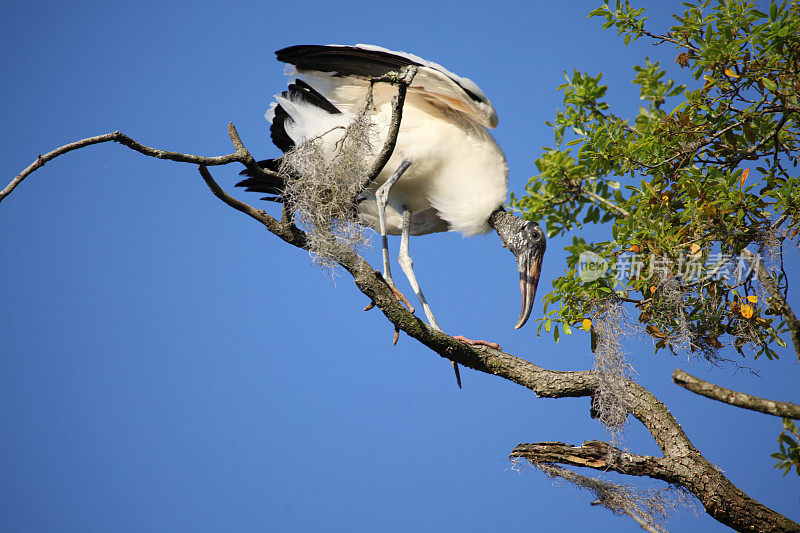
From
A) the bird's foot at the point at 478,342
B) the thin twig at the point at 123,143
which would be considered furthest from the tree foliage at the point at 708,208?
the thin twig at the point at 123,143

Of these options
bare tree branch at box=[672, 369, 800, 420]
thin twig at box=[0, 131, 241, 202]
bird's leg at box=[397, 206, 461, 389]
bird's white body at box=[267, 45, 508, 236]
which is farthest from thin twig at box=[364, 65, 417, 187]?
bare tree branch at box=[672, 369, 800, 420]

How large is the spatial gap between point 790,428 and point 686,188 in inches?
43.2

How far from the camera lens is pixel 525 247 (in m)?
3.44

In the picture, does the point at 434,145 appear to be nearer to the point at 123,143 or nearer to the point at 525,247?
the point at 525,247

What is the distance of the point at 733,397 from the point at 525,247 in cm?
148

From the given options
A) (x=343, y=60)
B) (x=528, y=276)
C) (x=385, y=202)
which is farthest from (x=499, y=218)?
(x=343, y=60)

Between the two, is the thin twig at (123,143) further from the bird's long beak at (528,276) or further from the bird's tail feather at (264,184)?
the bird's long beak at (528,276)

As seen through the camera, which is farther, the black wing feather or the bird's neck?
the bird's neck

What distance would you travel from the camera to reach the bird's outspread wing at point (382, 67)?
9.45ft

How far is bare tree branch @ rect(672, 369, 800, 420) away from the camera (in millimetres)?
2031

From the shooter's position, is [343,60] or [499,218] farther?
[499,218]

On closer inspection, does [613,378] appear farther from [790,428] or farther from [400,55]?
[400,55]

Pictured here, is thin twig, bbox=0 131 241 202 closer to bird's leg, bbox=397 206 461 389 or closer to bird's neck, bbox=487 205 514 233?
bird's leg, bbox=397 206 461 389

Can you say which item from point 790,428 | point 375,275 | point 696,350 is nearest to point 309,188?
point 375,275
